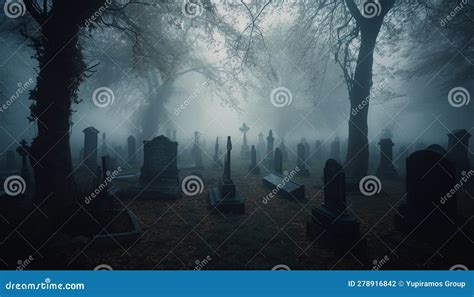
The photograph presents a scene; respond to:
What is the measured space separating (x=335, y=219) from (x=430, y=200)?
103 inches

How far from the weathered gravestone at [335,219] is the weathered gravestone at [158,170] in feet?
16.9

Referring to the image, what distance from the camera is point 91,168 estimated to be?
1350 cm

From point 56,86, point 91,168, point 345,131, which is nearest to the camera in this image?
point 56,86

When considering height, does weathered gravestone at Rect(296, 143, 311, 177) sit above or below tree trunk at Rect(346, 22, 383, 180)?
below

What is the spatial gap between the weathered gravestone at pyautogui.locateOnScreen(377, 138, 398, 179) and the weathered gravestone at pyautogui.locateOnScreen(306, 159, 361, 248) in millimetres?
8800

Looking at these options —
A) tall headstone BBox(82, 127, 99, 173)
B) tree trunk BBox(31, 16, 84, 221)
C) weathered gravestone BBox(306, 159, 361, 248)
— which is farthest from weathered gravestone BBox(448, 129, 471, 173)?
tall headstone BBox(82, 127, 99, 173)

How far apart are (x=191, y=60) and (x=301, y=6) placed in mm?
11822

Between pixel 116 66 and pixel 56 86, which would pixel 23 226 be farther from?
pixel 116 66

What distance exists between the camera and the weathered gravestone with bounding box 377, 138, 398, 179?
42.7ft

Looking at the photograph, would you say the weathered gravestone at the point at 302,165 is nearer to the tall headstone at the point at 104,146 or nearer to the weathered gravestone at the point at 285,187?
the weathered gravestone at the point at 285,187

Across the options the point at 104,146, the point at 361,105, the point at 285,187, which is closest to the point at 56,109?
the point at 285,187

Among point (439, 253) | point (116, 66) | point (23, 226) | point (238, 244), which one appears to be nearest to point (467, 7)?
point (439, 253)

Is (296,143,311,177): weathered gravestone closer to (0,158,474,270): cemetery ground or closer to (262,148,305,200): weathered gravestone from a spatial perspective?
(262,148,305,200): weathered gravestone

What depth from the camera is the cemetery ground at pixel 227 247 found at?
4.50 m
